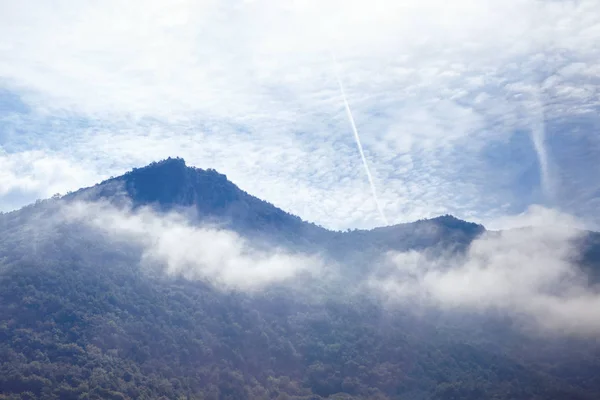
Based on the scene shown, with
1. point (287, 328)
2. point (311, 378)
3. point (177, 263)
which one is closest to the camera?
point (311, 378)

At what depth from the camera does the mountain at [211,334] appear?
107750mm

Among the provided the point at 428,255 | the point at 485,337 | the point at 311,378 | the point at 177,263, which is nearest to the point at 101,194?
the point at 177,263

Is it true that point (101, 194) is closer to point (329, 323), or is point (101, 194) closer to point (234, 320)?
point (234, 320)

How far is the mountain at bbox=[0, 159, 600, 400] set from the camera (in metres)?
108

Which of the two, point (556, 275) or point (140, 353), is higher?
point (140, 353)

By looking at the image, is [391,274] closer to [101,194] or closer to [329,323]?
[329,323]

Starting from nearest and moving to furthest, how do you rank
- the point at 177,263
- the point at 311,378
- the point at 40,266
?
the point at 311,378 → the point at 40,266 → the point at 177,263

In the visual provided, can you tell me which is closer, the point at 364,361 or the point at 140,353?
the point at 140,353

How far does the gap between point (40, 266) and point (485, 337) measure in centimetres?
12600

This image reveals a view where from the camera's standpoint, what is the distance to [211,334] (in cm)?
13175

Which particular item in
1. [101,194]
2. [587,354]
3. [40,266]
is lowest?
[587,354]

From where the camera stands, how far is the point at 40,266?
13538cm

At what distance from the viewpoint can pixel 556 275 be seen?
171 meters

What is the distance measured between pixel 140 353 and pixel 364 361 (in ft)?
183
